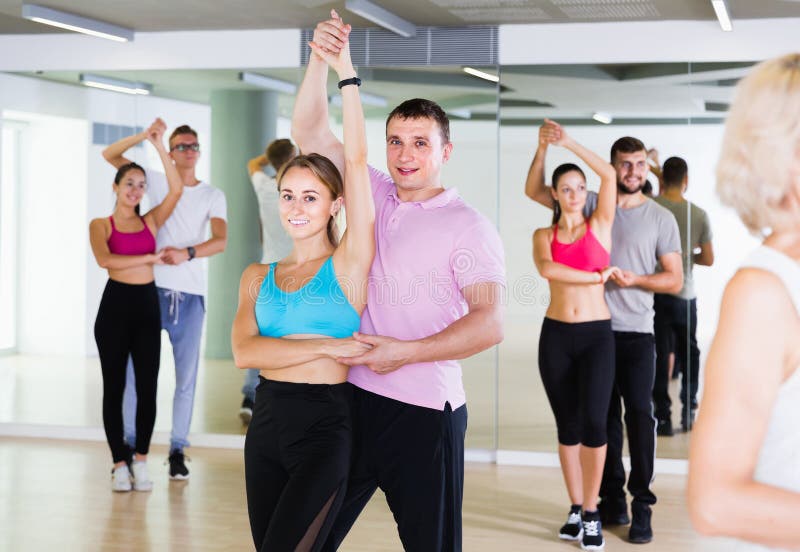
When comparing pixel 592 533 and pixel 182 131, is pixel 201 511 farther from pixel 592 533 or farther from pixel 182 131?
pixel 182 131

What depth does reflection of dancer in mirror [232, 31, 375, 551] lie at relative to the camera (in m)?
2.32

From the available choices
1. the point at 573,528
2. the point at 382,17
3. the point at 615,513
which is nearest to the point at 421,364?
the point at 573,528

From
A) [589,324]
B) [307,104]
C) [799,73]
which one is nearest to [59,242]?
[589,324]

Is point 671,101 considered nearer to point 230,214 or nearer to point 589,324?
point 589,324

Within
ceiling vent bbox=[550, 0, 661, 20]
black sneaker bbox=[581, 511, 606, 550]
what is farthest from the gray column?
black sneaker bbox=[581, 511, 606, 550]

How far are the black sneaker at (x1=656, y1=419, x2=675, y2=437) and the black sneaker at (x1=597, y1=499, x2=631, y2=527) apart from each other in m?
1.17

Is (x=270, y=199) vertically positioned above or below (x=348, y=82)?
below

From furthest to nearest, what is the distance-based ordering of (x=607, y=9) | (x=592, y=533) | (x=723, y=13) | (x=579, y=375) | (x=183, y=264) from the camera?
(x=183, y=264) → (x=607, y=9) → (x=723, y=13) → (x=579, y=375) → (x=592, y=533)

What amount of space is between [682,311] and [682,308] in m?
0.02

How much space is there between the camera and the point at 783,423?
1061mm

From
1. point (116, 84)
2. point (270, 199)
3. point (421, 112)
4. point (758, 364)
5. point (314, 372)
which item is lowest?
point (314, 372)

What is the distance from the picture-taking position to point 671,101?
5.85 metres

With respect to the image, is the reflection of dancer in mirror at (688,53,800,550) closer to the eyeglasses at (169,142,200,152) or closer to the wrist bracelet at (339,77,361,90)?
the wrist bracelet at (339,77,361,90)

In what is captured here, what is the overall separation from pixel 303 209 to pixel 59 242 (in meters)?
4.63
